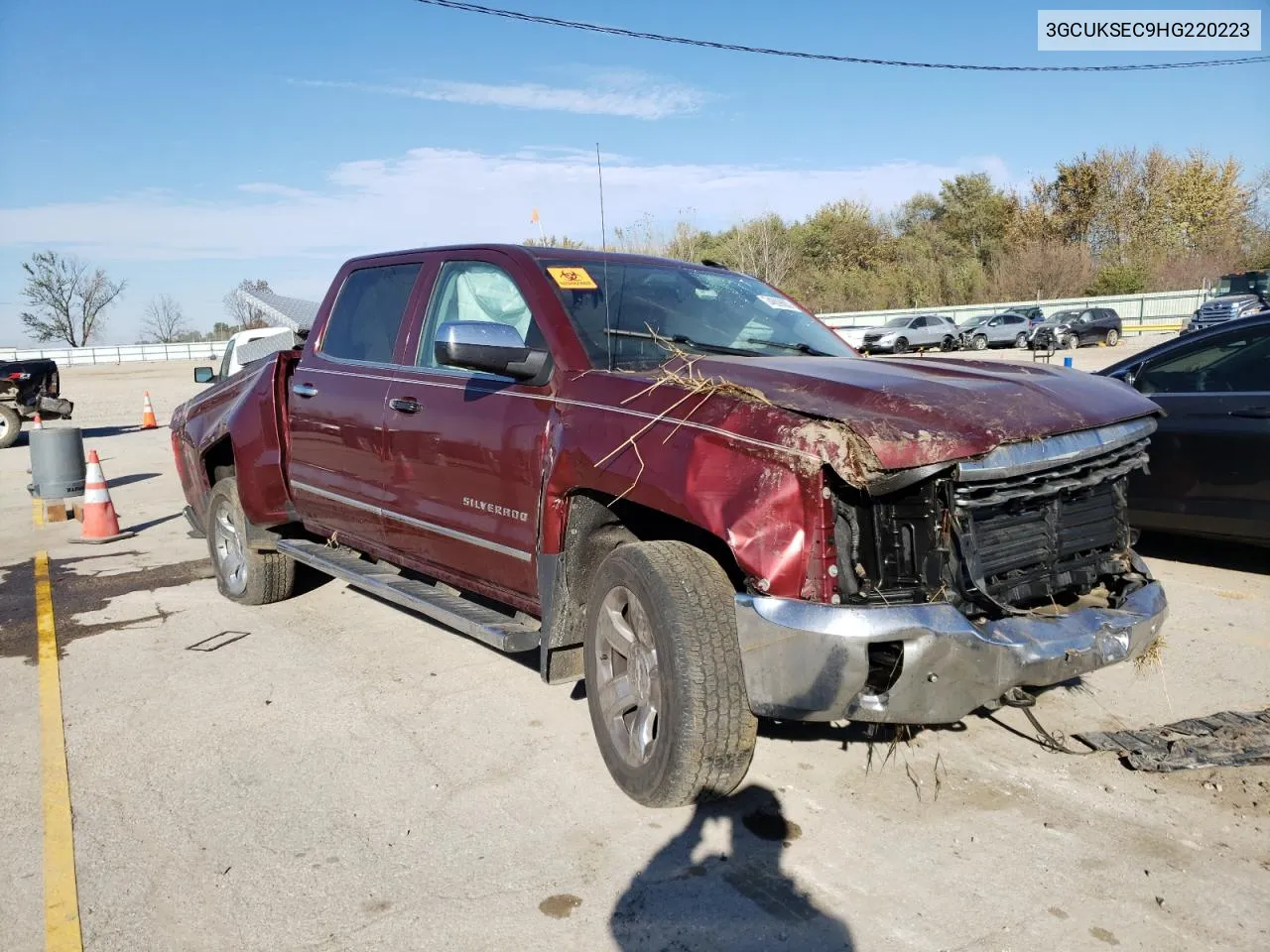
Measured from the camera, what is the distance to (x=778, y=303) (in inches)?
190

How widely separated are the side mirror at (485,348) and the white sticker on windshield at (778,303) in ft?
4.61

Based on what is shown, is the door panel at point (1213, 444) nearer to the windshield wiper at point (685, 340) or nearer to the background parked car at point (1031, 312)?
the windshield wiper at point (685, 340)

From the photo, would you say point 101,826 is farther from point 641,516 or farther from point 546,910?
point 641,516

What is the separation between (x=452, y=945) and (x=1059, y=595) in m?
2.31

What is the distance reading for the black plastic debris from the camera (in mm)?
3633

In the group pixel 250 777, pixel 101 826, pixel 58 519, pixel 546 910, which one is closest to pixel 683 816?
pixel 546 910

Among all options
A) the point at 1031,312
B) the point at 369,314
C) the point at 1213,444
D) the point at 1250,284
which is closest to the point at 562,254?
the point at 369,314

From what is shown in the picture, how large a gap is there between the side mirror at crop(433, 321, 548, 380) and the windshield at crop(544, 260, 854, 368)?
10.6 inches

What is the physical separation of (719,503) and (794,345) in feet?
5.02

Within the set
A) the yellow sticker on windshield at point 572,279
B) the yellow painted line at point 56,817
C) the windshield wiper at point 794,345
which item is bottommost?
the yellow painted line at point 56,817

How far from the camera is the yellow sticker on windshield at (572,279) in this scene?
4152 millimetres

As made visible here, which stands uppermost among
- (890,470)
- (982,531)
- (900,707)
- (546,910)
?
(890,470)

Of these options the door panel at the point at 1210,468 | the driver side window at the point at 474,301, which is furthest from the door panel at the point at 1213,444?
the driver side window at the point at 474,301

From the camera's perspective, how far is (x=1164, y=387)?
6473 millimetres
